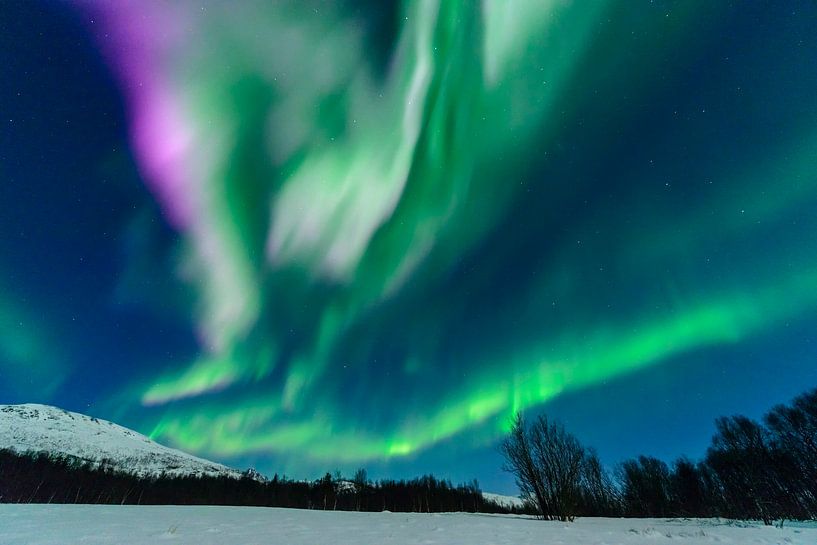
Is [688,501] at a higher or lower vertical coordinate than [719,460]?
lower

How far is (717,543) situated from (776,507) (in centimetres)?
6366

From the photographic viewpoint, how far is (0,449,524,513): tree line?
94.0 metres

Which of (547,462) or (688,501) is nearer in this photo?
(547,462)

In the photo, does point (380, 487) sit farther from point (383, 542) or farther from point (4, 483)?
point (383, 542)

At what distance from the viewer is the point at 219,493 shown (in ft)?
397

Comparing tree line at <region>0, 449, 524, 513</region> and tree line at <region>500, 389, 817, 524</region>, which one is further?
tree line at <region>0, 449, 524, 513</region>

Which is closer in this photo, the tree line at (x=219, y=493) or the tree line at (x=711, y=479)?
the tree line at (x=711, y=479)

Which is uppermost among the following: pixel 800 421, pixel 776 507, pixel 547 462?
pixel 800 421

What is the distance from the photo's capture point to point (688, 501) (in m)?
69.6

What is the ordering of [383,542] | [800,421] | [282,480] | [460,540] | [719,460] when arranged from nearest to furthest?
1. [383,542]
2. [460,540]
3. [800,421]
4. [719,460]
5. [282,480]

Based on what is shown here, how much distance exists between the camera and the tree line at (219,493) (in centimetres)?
9400

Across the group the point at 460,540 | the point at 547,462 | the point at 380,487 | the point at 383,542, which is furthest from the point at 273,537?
the point at 380,487

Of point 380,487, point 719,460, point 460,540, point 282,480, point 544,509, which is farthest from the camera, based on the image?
point 282,480

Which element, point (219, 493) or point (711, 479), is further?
point (219, 493)
